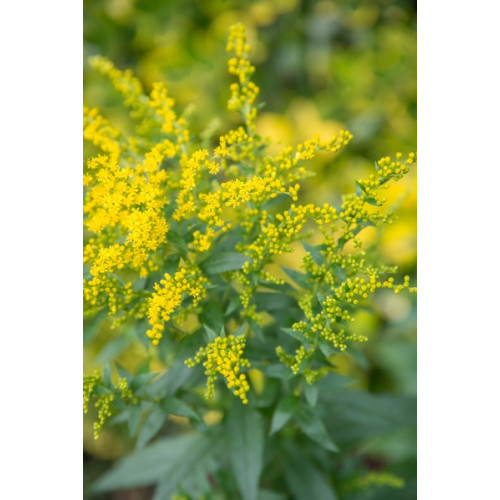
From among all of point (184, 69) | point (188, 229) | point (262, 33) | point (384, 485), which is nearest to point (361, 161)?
point (262, 33)

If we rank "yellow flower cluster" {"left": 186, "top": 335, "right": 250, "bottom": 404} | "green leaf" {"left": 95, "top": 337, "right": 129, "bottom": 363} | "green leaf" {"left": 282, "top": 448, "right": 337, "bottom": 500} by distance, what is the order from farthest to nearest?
"green leaf" {"left": 95, "top": 337, "right": 129, "bottom": 363} → "green leaf" {"left": 282, "top": 448, "right": 337, "bottom": 500} → "yellow flower cluster" {"left": 186, "top": 335, "right": 250, "bottom": 404}

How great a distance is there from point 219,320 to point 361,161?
1.73 metres

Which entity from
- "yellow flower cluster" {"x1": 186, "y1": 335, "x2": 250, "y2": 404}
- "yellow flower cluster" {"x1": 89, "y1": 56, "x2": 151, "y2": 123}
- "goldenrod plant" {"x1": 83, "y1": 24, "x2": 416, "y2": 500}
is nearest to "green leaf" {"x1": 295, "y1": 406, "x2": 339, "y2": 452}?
"goldenrod plant" {"x1": 83, "y1": 24, "x2": 416, "y2": 500}

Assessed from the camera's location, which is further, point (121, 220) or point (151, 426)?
point (151, 426)

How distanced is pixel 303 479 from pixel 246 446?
245 millimetres

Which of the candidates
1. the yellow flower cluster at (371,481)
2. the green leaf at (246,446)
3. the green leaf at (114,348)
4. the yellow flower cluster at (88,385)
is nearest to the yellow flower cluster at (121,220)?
the yellow flower cluster at (88,385)

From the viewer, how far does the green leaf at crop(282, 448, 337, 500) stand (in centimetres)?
127

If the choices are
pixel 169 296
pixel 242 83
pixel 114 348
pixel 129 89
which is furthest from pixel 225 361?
pixel 114 348

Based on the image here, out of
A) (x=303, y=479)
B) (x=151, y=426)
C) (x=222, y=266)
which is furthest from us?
(x=303, y=479)

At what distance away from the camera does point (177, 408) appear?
1014 mm

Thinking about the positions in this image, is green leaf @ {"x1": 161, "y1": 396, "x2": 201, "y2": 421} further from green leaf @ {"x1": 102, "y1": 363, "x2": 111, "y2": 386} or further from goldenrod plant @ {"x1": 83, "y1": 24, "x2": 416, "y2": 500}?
green leaf @ {"x1": 102, "y1": 363, "x2": 111, "y2": 386}

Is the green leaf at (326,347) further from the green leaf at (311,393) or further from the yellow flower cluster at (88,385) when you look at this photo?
the yellow flower cluster at (88,385)

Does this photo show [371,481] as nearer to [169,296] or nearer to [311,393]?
[311,393]

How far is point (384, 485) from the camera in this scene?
1564 mm
